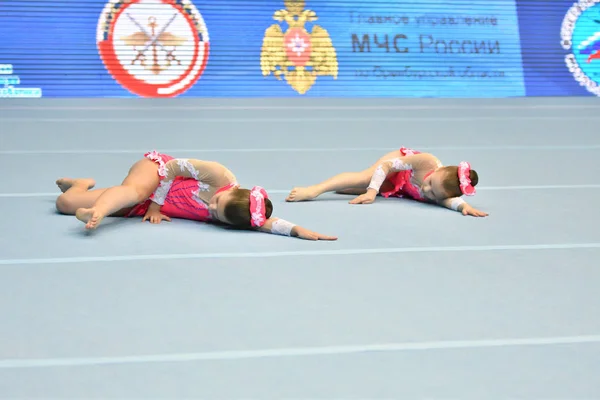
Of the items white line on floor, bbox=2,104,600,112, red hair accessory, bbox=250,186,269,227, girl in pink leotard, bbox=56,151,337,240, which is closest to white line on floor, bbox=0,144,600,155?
girl in pink leotard, bbox=56,151,337,240

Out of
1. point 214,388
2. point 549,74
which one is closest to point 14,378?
point 214,388

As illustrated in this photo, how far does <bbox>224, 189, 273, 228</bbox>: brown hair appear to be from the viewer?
11.4 feet

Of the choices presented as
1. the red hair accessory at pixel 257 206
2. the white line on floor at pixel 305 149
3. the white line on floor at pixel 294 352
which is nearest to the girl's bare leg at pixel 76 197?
the red hair accessory at pixel 257 206

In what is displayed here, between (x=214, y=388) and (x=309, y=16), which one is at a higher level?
(x=309, y=16)

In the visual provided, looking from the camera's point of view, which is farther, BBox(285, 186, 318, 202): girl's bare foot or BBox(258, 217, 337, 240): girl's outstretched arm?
BBox(285, 186, 318, 202): girl's bare foot

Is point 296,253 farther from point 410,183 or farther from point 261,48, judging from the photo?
point 261,48

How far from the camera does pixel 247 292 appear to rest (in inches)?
110

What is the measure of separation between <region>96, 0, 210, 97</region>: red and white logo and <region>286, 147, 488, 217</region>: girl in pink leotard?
4.11m

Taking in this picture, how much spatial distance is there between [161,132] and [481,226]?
3.09 m

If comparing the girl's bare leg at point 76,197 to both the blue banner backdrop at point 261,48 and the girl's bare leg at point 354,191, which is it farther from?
the blue banner backdrop at point 261,48

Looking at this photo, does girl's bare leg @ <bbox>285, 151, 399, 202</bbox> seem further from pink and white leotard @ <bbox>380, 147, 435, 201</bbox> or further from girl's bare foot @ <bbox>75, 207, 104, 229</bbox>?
girl's bare foot @ <bbox>75, 207, 104, 229</bbox>

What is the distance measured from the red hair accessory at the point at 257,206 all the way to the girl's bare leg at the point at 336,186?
2.19 feet

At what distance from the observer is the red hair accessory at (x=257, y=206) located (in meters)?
3.47

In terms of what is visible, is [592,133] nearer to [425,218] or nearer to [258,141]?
[258,141]
